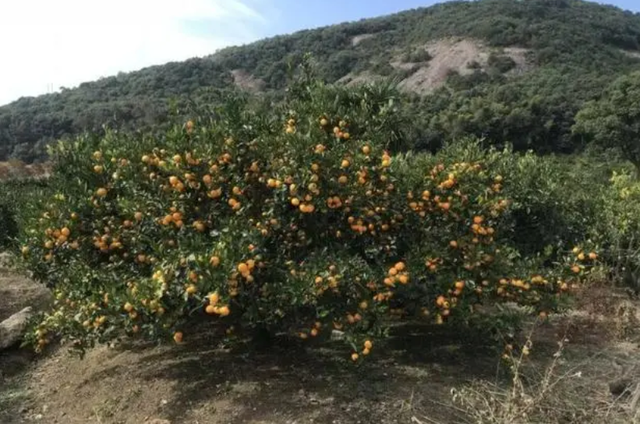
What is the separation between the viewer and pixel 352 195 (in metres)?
4.41

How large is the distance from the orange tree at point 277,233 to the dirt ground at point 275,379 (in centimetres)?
56

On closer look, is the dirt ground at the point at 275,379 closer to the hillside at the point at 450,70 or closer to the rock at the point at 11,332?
the rock at the point at 11,332

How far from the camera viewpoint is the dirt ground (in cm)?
439

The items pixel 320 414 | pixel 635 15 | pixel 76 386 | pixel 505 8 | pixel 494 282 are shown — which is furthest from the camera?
pixel 635 15

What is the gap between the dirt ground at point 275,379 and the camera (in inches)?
173

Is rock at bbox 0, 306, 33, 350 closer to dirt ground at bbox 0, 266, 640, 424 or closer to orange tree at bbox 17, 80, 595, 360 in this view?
dirt ground at bbox 0, 266, 640, 424

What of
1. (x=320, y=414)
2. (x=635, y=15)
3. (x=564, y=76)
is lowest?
(x=320, y=414)

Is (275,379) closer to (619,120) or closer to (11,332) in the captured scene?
(11,332)

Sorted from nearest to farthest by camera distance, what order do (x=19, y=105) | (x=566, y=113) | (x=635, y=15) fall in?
(x=566, y=113) → (x=19, y=105) → (x=635, y=15)

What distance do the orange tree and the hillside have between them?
1312 inches

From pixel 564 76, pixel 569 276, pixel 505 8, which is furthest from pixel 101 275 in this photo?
pixel 505 8

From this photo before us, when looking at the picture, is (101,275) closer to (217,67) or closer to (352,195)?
(352,195)

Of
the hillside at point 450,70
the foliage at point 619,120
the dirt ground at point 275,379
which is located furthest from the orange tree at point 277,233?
the foliage at point 619,120

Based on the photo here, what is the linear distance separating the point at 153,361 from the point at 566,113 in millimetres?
46676
